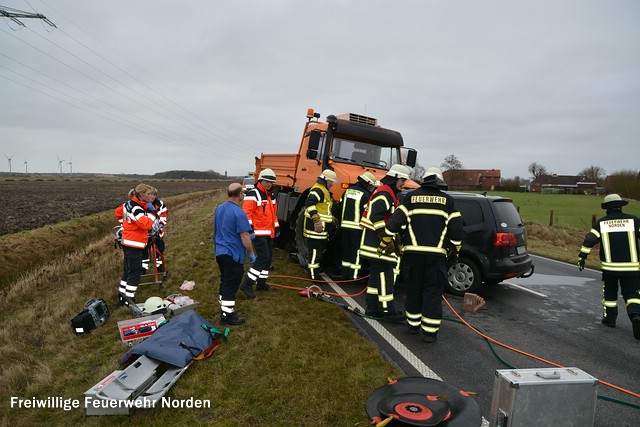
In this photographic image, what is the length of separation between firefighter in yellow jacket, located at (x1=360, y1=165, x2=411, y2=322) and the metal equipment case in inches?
111

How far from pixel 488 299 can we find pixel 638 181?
49.0 meters

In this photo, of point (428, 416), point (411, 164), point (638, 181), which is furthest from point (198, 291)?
point (638, 181)

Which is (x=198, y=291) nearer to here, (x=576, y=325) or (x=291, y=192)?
(x=291, y=192)

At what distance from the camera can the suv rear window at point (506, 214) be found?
22.5 ft

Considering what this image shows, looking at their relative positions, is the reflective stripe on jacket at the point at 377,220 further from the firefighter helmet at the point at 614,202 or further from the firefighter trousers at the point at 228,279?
the firefighter helmet at the point at 614,202

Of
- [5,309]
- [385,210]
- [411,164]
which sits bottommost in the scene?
[5,309]

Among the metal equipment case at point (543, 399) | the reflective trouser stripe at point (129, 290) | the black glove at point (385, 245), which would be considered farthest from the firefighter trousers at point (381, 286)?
the reflective trouser stripe at point (129, 290)

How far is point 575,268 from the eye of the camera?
10.5 meters

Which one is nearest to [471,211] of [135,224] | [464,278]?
[464,278]

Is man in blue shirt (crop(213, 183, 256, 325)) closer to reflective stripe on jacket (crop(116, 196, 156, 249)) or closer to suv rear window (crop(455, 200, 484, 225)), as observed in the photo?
reflective stripe on jacket (crop(116, 196, 156, 249))

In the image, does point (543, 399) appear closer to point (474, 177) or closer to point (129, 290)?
point (129, 290)

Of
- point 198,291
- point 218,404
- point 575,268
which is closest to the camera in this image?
point 218,404

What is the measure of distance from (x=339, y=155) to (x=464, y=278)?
362cm

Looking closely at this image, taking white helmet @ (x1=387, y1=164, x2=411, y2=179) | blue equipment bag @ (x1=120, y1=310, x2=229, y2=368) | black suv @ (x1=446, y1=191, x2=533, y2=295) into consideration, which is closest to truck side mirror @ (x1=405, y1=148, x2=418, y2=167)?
black suv @ (x1=446, y1=191, x2=533, y2=295)
